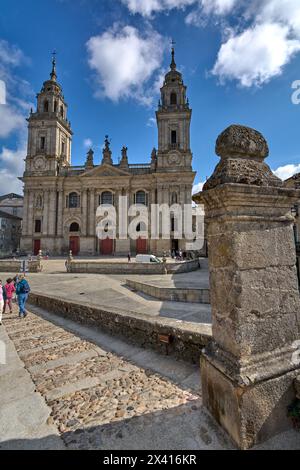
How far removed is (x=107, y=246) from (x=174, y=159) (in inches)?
640

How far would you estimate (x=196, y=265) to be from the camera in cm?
2147

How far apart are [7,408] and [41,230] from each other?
35.3 metres

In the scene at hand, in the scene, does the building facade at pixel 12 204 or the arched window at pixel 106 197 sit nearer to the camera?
the arched window at pixel 106 197

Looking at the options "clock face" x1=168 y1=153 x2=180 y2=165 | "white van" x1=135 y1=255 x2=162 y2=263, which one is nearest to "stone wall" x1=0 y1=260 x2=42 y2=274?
"white van" x1=135 y1=255 x2=162 y2=263

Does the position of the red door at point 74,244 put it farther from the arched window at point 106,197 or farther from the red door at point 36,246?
the arched window at point 106,197

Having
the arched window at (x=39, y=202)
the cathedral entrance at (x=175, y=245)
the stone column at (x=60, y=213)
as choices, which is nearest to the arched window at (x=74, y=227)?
the stone column at (x=60, y=213)

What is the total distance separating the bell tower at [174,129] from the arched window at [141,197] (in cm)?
436

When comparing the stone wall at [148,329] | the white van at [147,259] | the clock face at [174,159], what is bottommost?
the stone wall at [148,329]

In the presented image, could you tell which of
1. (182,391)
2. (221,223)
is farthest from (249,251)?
(182,391)

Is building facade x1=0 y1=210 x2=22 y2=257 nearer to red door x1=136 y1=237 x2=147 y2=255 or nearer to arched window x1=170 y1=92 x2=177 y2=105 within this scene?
red door x1=136 y1=237 x2=147 y2=255

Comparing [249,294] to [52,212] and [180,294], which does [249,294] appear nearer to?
[180,294]

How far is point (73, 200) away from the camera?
35.9m

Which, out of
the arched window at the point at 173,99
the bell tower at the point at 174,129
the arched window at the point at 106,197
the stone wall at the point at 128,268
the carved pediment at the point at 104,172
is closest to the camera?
the stone wall at the point at 128,268

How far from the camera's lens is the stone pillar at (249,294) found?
1.89 meters
